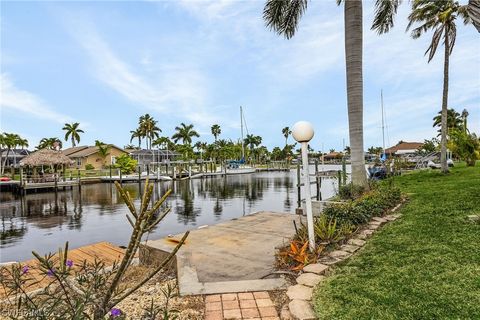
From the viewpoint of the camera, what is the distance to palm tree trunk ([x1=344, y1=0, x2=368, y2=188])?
8.13 m

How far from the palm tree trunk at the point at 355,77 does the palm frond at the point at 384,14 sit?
257cm

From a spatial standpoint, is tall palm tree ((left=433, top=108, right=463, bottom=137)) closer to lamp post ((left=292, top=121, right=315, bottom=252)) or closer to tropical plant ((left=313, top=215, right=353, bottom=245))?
tropical plant ((left=313, top=215, right=353, bottom=245))

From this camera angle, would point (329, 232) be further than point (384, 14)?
No

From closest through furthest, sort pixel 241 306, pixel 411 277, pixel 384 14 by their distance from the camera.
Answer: pixel 241 306
pixel 411 277
pixel 384 14

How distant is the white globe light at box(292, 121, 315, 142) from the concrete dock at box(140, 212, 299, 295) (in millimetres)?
1988

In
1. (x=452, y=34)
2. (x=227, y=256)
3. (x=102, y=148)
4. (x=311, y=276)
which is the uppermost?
(x=452, y=34)

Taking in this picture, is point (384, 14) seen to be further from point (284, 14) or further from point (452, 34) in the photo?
point (452, 34)

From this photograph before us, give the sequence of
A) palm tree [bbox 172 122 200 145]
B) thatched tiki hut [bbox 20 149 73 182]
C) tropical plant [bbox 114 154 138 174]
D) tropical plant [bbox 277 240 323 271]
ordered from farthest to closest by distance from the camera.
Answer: palm tree [bbox 172 122 200 145]
tropical plant [bbox 114 154 138 174]
thatched tiki hut [bbox 20 149 73 182]
tropical plant [bbox 277 240 323 271]

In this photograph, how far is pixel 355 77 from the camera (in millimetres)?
8141

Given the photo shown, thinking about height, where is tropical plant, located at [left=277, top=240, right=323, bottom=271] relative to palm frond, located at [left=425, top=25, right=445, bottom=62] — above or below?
below

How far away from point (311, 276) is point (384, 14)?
34.3 ft

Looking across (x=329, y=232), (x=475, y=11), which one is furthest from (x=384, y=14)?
(x=329, y=232)

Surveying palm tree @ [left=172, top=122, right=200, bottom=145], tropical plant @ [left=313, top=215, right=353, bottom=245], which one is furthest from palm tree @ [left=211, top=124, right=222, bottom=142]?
tropical plant @ [left=313, top=215, right=353, bottom=245]

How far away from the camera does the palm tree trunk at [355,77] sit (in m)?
8.13
